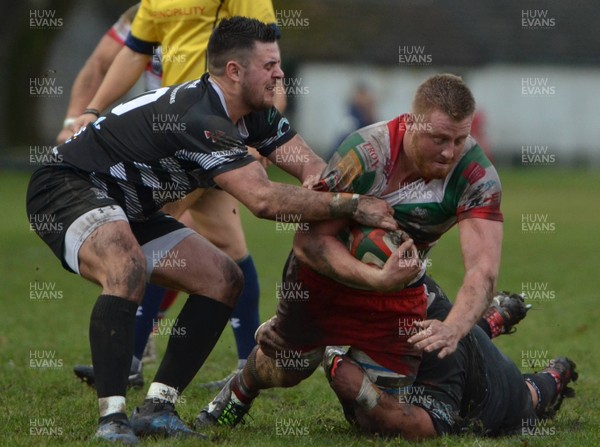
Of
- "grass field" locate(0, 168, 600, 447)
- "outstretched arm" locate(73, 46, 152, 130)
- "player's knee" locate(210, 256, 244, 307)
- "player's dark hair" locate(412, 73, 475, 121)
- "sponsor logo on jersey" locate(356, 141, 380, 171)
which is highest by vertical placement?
"player's dark hair" locate(412, 73, 475, 121)

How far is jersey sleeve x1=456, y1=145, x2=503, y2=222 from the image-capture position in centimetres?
538

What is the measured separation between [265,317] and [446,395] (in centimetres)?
460

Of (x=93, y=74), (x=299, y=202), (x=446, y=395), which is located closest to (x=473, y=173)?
(x=299, y=202)

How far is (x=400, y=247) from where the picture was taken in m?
5.19

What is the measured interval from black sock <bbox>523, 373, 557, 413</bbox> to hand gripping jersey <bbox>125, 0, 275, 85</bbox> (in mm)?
2793

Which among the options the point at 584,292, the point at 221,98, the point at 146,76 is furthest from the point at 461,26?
the point at 221,98

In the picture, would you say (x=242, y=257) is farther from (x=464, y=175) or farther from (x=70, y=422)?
(x=464, y=175)

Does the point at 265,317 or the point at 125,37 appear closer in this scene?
the point at 125,37

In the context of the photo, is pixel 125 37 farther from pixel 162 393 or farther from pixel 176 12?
pixel 162 393

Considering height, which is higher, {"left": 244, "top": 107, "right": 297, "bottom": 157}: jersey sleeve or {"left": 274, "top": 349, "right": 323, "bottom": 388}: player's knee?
{"left": 244, "top": 107, "right": 297, "bottom": 157}: jersey sleeve

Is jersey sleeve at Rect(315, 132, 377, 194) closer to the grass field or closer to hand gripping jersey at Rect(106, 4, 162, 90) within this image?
the grass field

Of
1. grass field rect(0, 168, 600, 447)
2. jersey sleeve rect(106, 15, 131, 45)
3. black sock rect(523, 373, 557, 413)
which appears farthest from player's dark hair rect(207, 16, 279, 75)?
jersey sleeve rect(106, 15, 131, 45)

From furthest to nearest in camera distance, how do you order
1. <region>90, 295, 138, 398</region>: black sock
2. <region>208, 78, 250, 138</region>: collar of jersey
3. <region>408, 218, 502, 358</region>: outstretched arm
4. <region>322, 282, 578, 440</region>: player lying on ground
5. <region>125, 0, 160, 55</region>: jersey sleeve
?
<region>125, 0, 160, 55</region>: jersey sleeve → <region>208, 78, 250, 138</region>: collar of jersey → <region>322, 282, 578, 440</region>: player lying on ground → <region>90, 295, 138, 398</region>: black sock → <region>408, 218, 502, 358</region>: outstretched arm

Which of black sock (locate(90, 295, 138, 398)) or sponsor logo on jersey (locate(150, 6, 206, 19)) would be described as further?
sponsor logo on jersey (locate(150, 6, 206, 19))
